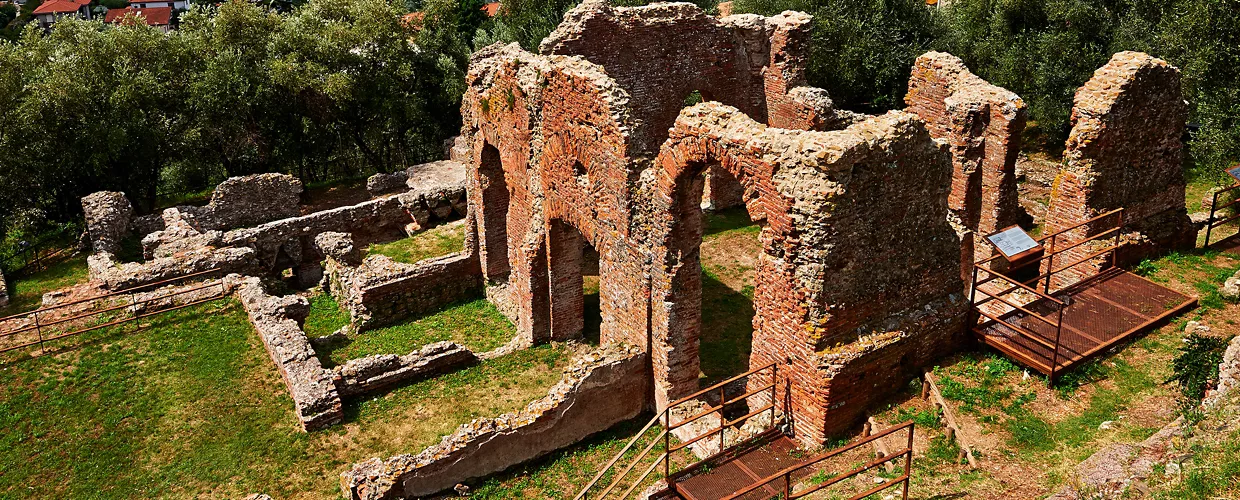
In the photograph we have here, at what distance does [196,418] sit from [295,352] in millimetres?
1977


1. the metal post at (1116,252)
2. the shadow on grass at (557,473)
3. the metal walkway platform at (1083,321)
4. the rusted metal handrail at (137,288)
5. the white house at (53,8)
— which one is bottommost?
the shadow on grass at (557,473)

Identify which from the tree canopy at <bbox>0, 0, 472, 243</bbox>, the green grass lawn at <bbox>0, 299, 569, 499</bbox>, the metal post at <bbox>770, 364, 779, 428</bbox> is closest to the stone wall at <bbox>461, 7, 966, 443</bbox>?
the metal post at <bbox>770, 364, 779, 428</bbox>

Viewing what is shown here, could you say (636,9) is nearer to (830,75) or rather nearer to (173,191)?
(830,75)

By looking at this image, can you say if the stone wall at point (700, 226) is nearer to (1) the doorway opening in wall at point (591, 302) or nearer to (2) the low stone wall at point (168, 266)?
(1) the doorway opening in wall at point (591, 302)

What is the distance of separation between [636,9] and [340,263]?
10126 millimetres

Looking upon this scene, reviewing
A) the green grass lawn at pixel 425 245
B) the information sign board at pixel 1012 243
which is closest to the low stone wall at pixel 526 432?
the information sign board at pixel 1012 243

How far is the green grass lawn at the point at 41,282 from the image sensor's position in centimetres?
2092

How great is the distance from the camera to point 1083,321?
41.3 feet

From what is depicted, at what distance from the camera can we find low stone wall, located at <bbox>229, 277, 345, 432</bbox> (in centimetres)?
1494

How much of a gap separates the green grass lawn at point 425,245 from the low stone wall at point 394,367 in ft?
20.9

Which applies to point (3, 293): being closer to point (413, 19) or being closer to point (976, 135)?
point (413, 19)

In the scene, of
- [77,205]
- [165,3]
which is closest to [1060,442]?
[77,205]

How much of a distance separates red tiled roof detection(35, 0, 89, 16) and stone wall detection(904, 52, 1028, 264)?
94.2 metres

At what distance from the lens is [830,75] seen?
1185 inches
